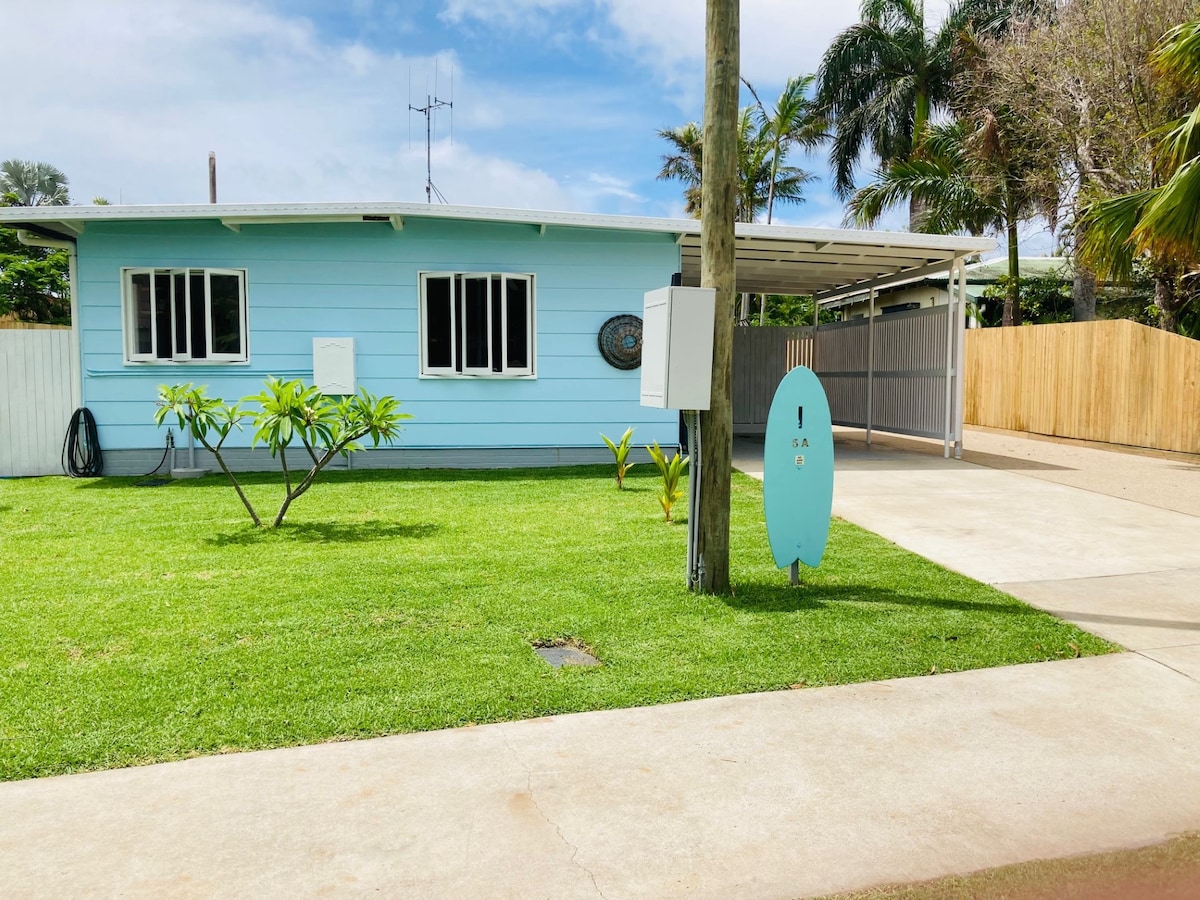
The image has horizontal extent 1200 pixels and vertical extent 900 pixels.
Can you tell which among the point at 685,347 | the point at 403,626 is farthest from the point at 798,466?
the point at 403,626

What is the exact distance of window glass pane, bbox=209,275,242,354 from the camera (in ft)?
36.6

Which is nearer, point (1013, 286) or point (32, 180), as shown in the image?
point (1013, 286)

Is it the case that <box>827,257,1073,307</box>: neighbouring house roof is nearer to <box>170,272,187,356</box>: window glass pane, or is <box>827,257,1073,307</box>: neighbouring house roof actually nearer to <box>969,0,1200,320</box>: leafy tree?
<box>969,0,1200,320</box>: leafy tree

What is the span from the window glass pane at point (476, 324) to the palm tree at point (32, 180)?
31.1m

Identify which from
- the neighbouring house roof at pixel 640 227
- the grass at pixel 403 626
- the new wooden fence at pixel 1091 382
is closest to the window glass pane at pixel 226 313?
the neighbouring house roof at pixel 640 227

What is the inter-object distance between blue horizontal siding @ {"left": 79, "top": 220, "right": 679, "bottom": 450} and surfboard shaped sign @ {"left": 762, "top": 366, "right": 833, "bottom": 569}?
20.5 ft

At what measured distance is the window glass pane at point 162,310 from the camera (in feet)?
36.4

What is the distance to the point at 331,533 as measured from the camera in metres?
7.41

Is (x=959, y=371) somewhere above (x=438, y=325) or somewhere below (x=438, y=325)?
→ below

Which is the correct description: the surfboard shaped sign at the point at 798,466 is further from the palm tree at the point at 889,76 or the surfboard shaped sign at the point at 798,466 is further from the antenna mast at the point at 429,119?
the palm tree at the point at 889,76

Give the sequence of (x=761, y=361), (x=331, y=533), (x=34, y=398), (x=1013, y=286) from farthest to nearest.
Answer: (x=1013, y=286) < (x=761, y=361) < (x=34, y=398) < (x=331, y=533)

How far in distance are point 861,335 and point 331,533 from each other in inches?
455

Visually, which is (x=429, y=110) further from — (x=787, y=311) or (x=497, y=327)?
(x=787, y=311)

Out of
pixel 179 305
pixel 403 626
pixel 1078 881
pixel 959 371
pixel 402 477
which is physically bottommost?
pixel 1078 881
